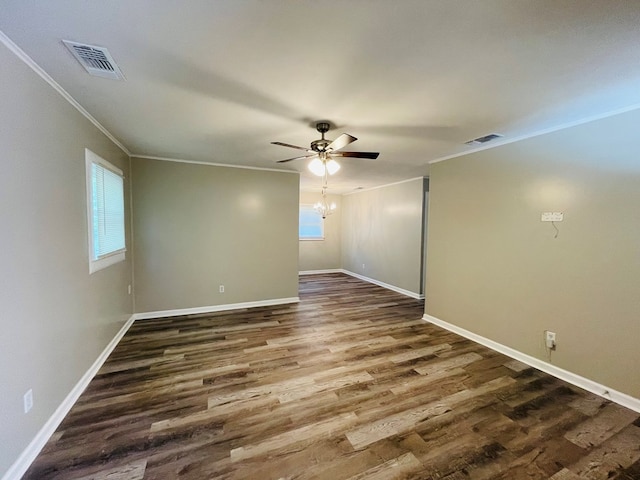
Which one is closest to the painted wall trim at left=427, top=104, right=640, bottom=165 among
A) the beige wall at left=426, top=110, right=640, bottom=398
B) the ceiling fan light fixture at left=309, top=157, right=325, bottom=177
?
the beige wall at left=426, top=110, right=640, bottom=398

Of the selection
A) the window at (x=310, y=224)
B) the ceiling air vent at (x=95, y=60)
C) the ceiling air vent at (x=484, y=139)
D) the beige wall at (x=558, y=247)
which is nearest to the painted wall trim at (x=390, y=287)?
the window at (x=310, y=224)

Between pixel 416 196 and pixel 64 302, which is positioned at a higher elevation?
pixel 416 196

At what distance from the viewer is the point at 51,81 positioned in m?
1.92

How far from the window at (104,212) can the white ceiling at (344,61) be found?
50 centimetres

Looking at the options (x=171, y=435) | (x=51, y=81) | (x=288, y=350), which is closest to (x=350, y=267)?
(x=288, y=350)

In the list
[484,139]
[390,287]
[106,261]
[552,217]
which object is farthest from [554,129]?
[106,261]

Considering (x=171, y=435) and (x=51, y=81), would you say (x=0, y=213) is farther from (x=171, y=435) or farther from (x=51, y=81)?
(x=171, y=435)

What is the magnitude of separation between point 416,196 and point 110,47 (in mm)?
5239

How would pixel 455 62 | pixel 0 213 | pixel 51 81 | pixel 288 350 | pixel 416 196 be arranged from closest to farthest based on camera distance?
pixel 0 213 < pixel 455 62 < pixel 51 81 < pixel 288 350 < pixel 416 196

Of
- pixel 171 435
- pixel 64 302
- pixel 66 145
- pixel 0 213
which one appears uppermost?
pixel 66 145

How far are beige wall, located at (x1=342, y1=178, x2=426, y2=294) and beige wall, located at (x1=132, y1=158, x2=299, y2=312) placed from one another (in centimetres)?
247

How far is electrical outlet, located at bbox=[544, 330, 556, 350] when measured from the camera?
9.22 ft

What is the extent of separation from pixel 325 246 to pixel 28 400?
692 cm

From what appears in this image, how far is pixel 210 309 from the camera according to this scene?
4.64 meters
